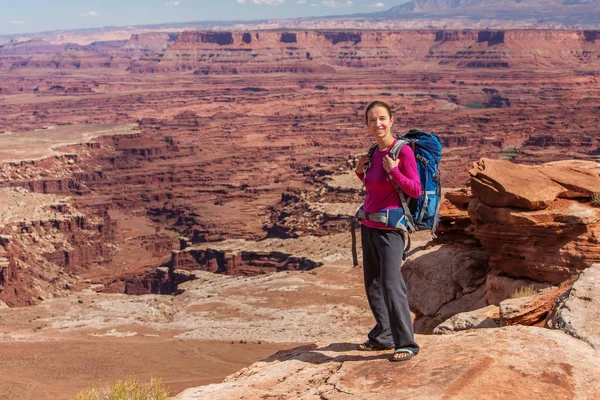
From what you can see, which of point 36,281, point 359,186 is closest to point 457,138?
point 359,186

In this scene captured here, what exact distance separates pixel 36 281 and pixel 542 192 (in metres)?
39.3

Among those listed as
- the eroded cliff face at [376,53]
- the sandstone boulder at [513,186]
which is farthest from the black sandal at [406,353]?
the eroded cliff face at [376,53]

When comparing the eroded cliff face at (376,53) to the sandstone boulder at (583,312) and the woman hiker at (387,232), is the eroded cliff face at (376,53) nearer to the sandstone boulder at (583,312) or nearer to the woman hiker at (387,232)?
the sandstone boulder at (583,312)

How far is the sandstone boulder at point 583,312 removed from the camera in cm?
747

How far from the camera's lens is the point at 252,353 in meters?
25.7

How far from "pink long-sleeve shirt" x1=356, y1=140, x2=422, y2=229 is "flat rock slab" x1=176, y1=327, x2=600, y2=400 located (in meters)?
1.40

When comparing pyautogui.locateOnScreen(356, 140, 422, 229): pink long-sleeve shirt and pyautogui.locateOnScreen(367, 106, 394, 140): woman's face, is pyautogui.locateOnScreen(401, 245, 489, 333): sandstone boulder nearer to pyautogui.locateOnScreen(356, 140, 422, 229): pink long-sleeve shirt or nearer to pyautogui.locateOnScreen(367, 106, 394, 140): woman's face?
pyautogui.locateOnScreen(356, 140, 422, 229): pink long-sleeve shirt

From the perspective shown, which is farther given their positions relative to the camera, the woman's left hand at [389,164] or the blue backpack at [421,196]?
the blue backpack at [421,196]

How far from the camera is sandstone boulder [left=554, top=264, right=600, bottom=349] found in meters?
7.47

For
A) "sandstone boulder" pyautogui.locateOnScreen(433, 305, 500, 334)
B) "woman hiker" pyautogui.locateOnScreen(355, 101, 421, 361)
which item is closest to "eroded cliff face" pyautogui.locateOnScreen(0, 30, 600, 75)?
"sandstone boulder" pyautogui.locateOnScreen(433, 305, 500, 334)

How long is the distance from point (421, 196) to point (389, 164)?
54 centimetres

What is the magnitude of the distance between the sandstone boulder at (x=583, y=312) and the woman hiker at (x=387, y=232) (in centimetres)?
157

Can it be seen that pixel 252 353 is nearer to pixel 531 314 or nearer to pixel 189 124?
pixel 531 314

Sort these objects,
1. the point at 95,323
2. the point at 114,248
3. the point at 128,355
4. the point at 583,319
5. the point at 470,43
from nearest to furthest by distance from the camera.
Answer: the point at 583,319 → the point at 128,355 → the point at 95,323 → the point at 114,248 → the point at 470,43
